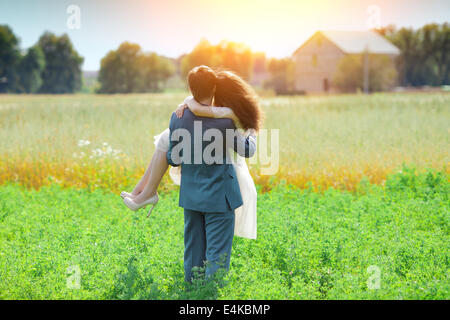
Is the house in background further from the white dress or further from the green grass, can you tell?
the white dress

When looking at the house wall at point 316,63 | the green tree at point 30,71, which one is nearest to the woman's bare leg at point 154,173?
the house wall at point 316,63

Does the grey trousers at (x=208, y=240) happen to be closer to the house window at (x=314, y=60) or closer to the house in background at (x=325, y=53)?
the house in background at (x=325, y=53)

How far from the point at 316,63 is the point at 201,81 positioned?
1903 inches

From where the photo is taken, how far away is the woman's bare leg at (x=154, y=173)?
4.22 metres

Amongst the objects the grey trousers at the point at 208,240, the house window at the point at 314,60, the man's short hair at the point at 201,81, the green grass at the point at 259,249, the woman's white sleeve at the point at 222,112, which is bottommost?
the green grass at the point at 259,249

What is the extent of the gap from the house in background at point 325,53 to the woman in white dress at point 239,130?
4411 centimetres

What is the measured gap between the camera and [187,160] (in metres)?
3.98

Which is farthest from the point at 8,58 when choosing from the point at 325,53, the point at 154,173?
the point at 154,173

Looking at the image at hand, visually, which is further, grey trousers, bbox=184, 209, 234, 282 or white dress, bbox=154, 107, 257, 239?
white dress, bbox=154, 107, 257, 239

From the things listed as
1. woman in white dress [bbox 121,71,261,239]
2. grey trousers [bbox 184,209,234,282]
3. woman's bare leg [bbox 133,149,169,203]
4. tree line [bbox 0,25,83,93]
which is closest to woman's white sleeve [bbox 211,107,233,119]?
woman in white dress [bbox 121,71,261,239]

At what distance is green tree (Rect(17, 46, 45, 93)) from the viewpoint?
48656 millimetres

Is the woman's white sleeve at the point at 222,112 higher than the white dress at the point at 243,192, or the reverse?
the woman's white sleeve at the point at 222,112

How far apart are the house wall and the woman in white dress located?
4506 centimetres
